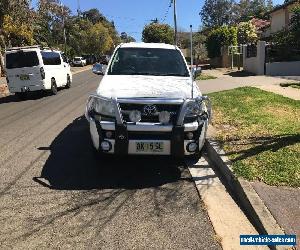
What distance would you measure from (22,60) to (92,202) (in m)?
13.0

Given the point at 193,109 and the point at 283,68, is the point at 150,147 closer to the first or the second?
the point at 193,109

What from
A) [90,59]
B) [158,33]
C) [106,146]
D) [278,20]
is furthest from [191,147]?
[158,33]

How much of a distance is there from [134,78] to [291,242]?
13.2 feet

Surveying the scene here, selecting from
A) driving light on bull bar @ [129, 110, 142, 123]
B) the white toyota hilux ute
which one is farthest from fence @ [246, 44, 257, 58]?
driving light on bull bar @ [129, 110, 142, 123]

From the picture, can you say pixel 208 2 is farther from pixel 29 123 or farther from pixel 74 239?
pixel 74 239

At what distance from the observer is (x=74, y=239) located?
440cm

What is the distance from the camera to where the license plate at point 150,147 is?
20.0ft

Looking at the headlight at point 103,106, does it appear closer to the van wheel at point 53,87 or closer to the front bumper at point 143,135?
the front bumper at point 143,135

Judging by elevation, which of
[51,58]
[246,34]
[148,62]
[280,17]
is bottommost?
[51,58]

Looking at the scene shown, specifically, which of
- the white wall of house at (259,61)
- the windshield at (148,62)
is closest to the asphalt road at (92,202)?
the windshield at (148,62)

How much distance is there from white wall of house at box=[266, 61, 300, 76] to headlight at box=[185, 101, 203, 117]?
18.8 m

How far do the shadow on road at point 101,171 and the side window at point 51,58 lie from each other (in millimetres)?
10564

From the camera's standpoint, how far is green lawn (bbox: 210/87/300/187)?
5918 millimetres

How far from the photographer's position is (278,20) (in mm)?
43312
